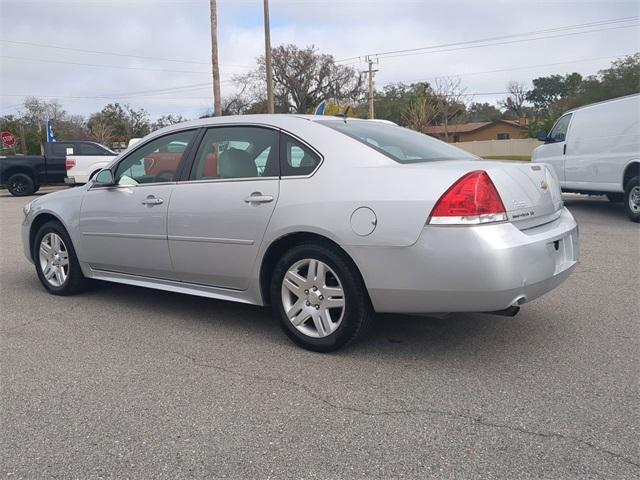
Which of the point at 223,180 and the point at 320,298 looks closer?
the point at 320,298

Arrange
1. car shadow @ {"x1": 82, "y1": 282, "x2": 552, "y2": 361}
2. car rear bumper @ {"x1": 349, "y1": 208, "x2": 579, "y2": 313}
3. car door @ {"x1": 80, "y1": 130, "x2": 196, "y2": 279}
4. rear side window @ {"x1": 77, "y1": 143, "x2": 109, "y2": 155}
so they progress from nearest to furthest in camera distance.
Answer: car rear bumper @ {"x1": 349, "y1": 208, "x2": 579, "y2": 313} < car shadow @ {"x1": 82, "y1": 282, "x2": 552, "y2": 361} < car door @ {"x1": 80, "y1": 130, "x2": 196, "y2": 279} < rear side window @ {"x1": 77, "y1": 143, "x2": 109, "y2": 155}

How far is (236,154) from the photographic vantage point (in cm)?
425

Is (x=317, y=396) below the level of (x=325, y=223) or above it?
below

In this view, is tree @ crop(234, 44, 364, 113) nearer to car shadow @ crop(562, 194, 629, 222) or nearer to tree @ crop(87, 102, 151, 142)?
tree @ crop(87, 102, 151, 142)

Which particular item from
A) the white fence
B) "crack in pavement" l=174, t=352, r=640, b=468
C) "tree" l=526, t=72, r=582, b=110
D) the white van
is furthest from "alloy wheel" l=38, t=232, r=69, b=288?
"tree" l=526, t=72, r=582, b=110

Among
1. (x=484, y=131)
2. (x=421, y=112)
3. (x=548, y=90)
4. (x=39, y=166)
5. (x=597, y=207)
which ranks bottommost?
(x=597, y=207)

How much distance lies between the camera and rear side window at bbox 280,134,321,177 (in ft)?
12.6

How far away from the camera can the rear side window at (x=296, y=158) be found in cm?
383

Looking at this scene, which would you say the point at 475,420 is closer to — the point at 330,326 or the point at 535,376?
the point at 535,376

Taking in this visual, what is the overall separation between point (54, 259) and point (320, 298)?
3039 millimetres

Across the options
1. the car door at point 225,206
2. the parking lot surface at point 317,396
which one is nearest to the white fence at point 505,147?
the parking lot surface at point 317,396

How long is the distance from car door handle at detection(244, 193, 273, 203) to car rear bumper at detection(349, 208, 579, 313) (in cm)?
73

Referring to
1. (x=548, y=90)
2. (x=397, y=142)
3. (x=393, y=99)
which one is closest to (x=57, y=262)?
(x=397, y=142)

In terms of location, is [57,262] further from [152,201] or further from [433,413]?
[433,413]
